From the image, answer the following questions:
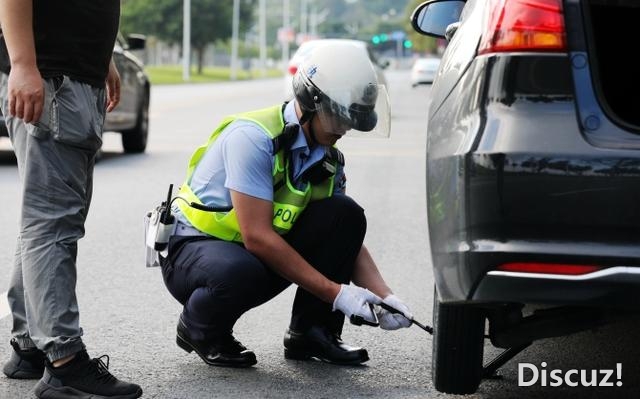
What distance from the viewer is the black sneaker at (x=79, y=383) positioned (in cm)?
405

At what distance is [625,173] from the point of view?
3.13 metres

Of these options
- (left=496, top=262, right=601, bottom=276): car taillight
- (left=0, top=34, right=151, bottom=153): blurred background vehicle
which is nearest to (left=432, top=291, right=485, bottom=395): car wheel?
(left=496, top=262, right=601, bottom=276): car taillight

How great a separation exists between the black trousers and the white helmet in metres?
0.38

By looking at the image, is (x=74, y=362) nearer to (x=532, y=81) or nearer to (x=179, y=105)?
(x=532, y=81)

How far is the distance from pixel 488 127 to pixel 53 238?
1.46m

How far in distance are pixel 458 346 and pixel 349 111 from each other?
2.84ft

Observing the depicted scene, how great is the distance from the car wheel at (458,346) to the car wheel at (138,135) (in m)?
10.5

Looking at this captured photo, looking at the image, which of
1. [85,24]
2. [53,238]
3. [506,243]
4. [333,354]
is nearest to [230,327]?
[333,354]

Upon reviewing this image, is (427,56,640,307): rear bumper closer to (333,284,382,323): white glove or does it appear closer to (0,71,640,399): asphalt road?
(333,284,382,323): white glove

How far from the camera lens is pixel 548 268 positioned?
3180 millimetres

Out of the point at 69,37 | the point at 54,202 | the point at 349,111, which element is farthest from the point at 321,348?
the point at 69,37

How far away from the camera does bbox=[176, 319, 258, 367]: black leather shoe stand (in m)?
4.53

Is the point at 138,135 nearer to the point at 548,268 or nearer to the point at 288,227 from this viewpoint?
the point at 288,227

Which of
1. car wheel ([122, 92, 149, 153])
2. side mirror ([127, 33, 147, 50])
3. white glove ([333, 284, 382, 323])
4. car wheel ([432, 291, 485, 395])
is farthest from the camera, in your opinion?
car wheel ([122, 92, 149, 153])
